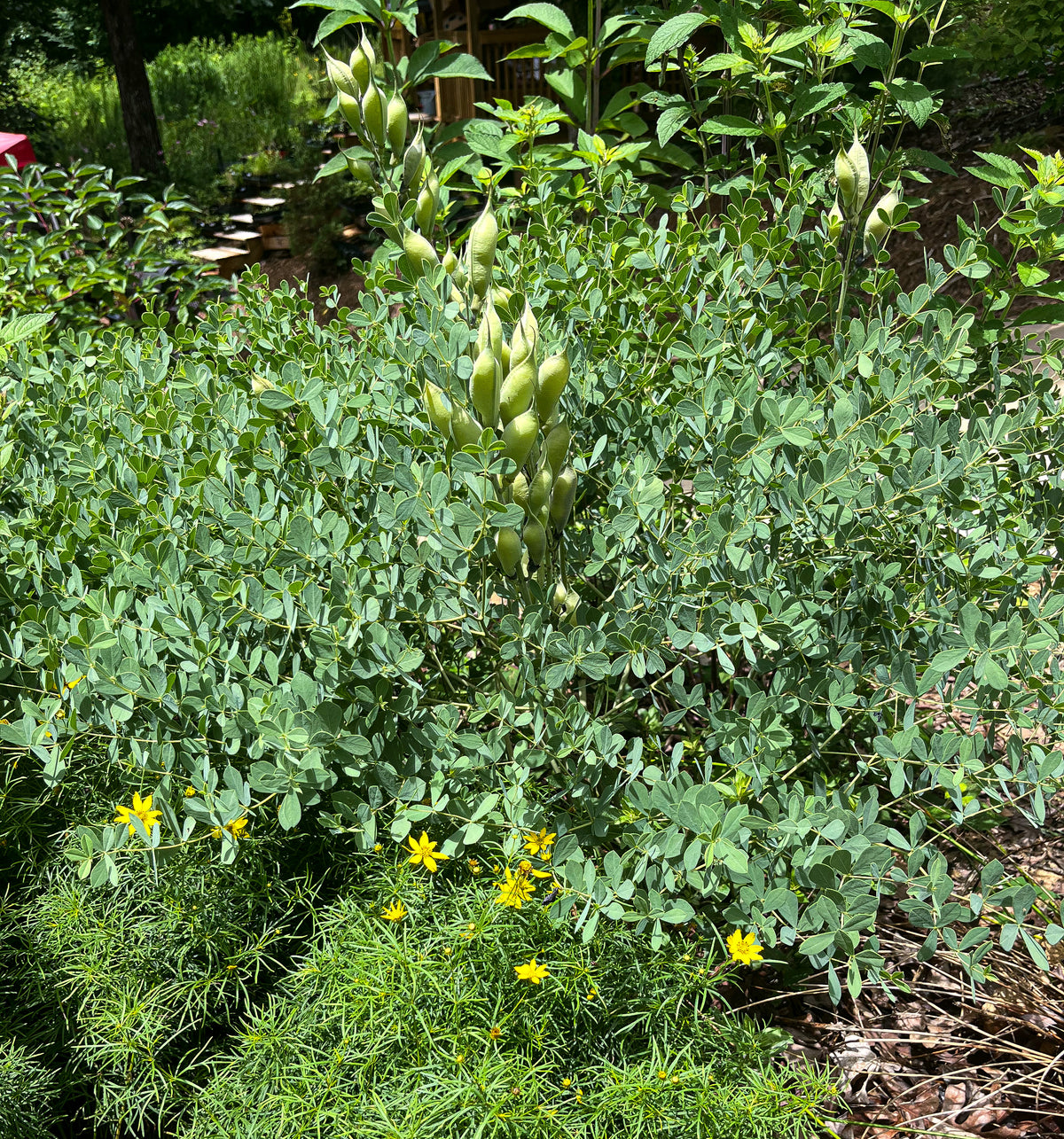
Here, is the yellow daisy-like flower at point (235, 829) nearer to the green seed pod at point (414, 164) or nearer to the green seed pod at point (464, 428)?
the green seed pod at point (464, 428)

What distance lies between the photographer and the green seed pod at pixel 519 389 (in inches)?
63.8

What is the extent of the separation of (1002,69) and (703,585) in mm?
7382

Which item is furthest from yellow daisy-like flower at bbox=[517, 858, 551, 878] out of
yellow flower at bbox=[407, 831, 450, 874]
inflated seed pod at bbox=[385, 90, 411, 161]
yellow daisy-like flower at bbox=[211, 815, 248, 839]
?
inflated seed pod at bbox=[385, 90, 411, 161]

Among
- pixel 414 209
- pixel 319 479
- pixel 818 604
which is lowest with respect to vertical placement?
pixel 818 604

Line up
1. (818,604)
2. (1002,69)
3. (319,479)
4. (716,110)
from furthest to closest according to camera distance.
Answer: (1002,69)
(716,110)
(319,479)
(818,604)

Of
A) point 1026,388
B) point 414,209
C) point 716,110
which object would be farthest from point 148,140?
point 1026,388

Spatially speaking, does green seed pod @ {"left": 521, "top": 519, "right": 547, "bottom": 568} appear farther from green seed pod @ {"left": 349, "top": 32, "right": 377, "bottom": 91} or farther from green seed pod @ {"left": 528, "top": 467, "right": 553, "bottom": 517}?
green seed pod @ {"left": 349, "top": 32, "right": 377, "bottom": 91}

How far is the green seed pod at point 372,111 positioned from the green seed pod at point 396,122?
0.06 ft

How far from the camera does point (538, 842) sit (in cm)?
177

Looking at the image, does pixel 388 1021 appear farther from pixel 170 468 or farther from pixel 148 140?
pixel 148 140

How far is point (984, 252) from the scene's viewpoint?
2.25 metres

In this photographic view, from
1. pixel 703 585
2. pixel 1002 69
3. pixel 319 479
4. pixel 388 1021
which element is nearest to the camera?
pixel 388 1021

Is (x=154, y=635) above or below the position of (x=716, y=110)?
below

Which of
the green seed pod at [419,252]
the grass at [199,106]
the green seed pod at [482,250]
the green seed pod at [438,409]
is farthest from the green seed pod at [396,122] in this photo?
the grass at [199,106]
